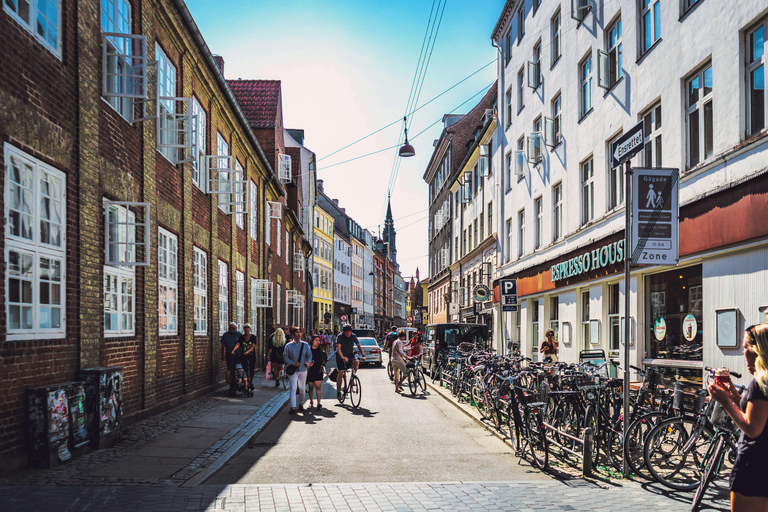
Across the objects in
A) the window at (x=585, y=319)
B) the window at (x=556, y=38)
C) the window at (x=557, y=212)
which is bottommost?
the window at (x=585, y=319)

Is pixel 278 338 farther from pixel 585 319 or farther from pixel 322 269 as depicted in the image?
pixel 322 269

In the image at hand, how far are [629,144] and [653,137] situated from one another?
22.9 feet

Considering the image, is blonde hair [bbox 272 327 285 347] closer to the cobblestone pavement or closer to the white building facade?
the white building facade

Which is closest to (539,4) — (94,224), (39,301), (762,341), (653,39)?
(653,39)

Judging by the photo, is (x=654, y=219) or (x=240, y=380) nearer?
(x=654, y=219)

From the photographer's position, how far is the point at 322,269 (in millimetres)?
61906

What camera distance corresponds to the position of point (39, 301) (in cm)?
827

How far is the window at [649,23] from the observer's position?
13992 mm

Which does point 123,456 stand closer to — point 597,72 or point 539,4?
point 597,72

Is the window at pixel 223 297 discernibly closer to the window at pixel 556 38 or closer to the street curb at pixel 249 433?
the street curb at pixel 249 433

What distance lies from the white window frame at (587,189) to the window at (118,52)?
37.0 ft

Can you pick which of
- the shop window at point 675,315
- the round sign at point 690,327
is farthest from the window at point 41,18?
the round sign at point 690,327

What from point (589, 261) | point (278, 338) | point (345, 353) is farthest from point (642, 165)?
point (278, 338)

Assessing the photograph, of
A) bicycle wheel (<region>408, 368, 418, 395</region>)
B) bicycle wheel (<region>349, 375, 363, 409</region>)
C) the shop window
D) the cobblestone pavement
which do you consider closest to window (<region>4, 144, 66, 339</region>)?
the cobblestone pavement
